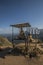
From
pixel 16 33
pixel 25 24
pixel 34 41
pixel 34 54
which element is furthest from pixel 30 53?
pixel 16 33

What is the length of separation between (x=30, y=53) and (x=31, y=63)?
3470 millimetres

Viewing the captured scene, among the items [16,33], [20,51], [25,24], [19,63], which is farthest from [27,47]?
[16,33]

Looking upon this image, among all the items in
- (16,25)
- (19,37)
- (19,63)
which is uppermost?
(16,25)

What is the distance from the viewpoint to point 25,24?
19.3 m

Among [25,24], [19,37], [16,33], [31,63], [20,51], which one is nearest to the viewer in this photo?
[31,63]

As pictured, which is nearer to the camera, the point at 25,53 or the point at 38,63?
the point at 38,63

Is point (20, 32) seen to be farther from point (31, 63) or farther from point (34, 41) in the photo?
point (31, 63)

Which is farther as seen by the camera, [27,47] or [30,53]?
[27,47]

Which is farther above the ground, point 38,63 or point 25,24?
point 25,24

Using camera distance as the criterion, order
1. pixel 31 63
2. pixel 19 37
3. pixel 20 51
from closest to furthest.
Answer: pixel 31 63
pixel 20 51
pixel 19 37

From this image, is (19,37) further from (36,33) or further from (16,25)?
(36,33)

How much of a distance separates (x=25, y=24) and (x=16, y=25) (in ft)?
3.92

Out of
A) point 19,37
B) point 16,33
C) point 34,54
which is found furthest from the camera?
point 16,33

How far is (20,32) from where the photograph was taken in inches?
885
